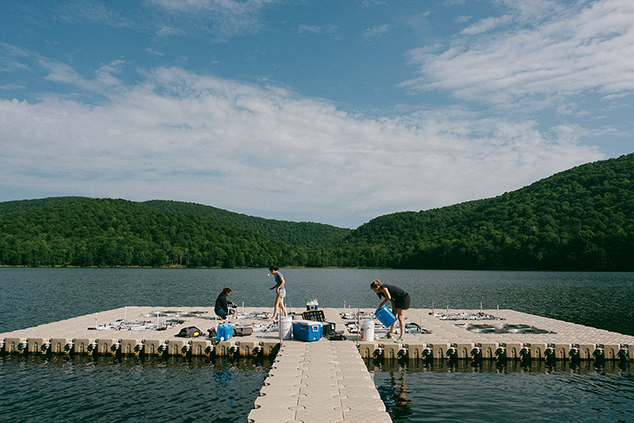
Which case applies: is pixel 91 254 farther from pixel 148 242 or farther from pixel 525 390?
pixel 525 390

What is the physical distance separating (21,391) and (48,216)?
14922 centimetres

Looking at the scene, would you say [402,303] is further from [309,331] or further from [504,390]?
[504,390]

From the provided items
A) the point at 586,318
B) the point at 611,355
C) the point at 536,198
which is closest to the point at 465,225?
the point at 536,198

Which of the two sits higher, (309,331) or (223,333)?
(309,331)

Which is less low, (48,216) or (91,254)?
(48,216)

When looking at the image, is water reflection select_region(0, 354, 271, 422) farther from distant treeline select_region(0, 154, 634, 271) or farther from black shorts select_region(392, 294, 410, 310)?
distant treeline select_region(0, 154, 634, 271)

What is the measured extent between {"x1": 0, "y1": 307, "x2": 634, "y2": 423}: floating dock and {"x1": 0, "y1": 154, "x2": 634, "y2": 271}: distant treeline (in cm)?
9174

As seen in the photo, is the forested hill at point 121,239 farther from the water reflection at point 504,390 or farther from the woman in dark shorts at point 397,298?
the water reflection at point 504,390

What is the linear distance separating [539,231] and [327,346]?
109734 millimetres

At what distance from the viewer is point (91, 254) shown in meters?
123

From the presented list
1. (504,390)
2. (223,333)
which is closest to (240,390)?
(223,333)

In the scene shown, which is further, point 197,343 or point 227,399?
point 197,343

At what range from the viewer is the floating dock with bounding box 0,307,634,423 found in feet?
29.8

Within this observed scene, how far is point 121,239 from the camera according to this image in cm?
13575
